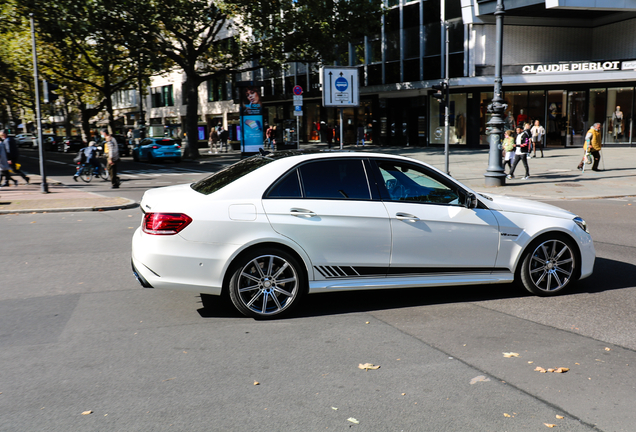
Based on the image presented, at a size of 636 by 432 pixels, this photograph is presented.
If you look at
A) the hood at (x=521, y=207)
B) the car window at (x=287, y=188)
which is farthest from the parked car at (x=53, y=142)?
the hood at (x=521, y=207)

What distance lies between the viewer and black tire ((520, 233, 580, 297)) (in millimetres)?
6324

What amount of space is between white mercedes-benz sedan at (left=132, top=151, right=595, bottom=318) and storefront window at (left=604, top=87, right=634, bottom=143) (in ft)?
101

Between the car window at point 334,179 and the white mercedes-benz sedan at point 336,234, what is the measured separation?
0.03 feet

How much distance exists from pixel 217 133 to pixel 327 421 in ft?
136

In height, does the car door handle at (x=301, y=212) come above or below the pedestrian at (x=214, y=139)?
below

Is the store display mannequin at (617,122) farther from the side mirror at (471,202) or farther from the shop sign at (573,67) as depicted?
the side mirror at (471,202)

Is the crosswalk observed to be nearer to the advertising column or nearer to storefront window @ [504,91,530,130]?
the advertising column

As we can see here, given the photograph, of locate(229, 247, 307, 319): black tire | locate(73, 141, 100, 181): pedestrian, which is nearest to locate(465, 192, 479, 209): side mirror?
locate(229, 247, 307, 319): black tire

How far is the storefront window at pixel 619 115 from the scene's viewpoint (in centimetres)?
3316

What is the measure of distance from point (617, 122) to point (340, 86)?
72.9 ft

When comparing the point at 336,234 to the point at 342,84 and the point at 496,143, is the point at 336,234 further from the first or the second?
the point at 496,143

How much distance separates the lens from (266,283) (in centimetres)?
558

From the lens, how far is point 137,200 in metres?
16.2

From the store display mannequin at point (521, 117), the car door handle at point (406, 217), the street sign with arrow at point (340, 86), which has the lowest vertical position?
the car door handle at point (406, 217)
